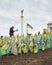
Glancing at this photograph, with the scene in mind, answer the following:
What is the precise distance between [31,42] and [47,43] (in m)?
2.61

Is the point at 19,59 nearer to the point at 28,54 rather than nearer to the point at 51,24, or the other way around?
the point at 28,54

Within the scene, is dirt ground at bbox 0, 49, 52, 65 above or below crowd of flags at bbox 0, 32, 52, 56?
below

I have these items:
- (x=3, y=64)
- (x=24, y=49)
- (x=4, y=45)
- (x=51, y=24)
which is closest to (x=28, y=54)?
(x=24, y=49)

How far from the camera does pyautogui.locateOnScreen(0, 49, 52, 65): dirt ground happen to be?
19.4 metres

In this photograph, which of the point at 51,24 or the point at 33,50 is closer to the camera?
the point at 33,50

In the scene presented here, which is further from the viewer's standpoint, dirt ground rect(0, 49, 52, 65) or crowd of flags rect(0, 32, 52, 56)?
crowd of flags rect(0, 32, 52, 56)

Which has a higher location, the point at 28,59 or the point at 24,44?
the point at 24,44

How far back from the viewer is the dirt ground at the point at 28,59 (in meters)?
19.4

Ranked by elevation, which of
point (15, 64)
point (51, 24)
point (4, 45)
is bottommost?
point (15, 64)

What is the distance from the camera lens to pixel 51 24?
44188mm

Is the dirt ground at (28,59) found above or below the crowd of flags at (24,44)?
below

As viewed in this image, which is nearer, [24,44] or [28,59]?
[28,59]

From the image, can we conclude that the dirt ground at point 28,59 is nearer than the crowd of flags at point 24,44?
Yes

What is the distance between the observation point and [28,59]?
20.4 meters
